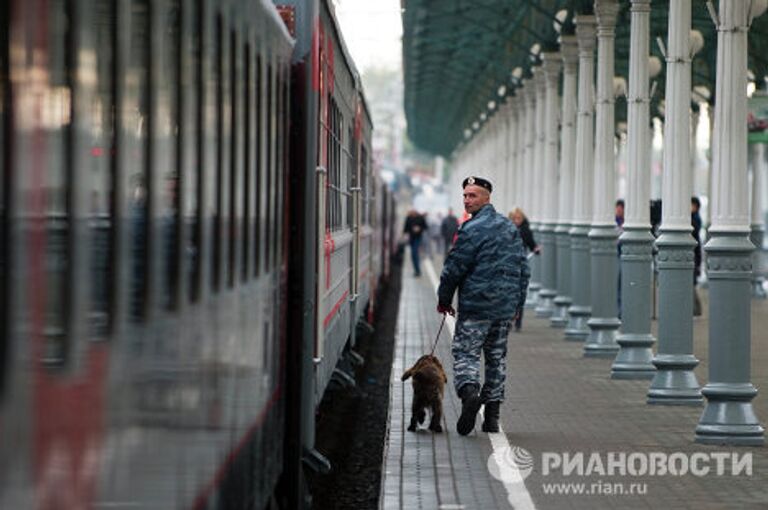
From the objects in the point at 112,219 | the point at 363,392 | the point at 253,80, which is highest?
the point at 253,80

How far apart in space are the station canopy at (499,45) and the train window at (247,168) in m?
17.0

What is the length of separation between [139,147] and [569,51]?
75.9 ft

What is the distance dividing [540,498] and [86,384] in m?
6.77

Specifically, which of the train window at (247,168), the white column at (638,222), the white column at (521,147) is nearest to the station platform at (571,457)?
the white column at (638,222)

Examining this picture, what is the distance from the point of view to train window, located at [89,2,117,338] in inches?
169

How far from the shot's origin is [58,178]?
395 cm

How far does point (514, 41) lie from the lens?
34688mm

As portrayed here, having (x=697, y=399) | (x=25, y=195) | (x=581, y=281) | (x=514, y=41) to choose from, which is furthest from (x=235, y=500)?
(x=514, y=41)

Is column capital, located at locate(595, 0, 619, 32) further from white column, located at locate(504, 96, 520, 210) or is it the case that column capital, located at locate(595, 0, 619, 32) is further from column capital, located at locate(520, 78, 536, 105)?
white column, located at locate(504, 96, 520, 210)

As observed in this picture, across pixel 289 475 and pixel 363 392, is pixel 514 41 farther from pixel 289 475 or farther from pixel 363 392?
pixel 289 475

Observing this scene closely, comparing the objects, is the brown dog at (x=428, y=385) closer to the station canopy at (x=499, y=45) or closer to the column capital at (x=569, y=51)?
the station canopy at (x=499, y=45)

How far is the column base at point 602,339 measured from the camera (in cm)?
2194

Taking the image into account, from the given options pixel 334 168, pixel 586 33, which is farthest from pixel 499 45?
pixel 334 168

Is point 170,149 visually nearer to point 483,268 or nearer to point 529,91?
point 483,268
